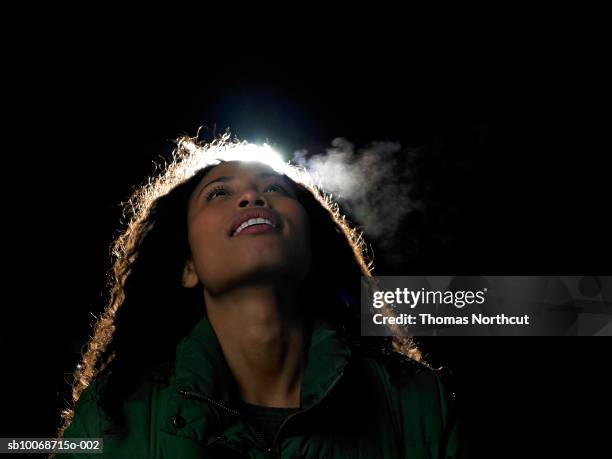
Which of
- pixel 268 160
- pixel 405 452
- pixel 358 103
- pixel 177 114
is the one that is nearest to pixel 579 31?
pixel 358 103

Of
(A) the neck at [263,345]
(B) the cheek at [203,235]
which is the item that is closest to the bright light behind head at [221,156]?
(B) the cheek at [203,235]

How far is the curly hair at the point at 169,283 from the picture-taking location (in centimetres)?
257

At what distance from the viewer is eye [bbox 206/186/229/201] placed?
2520 mm

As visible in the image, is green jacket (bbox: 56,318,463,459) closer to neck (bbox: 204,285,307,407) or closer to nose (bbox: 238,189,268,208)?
neck (bbox: 204,285,307,407)

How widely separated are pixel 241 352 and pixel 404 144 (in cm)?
233

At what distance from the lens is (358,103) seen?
408 centimetres

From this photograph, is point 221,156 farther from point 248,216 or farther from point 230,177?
point 248,216

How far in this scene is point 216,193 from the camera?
253cm

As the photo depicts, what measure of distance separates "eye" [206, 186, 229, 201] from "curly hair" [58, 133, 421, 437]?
332 mm

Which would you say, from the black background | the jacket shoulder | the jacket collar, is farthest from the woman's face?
the black background

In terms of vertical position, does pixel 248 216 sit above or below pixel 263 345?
above

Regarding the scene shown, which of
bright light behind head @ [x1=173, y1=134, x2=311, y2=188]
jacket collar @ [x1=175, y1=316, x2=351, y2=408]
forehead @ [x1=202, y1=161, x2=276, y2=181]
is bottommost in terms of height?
jacket collar @ [x1=175, y1=316, x2=351, y2=408]

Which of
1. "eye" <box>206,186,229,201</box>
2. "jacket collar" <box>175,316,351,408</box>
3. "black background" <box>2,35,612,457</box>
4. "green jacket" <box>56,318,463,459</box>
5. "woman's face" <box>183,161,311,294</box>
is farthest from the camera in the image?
"black background" <box>2,35,612,457</box>

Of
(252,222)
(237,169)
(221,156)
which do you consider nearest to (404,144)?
(221,156)
